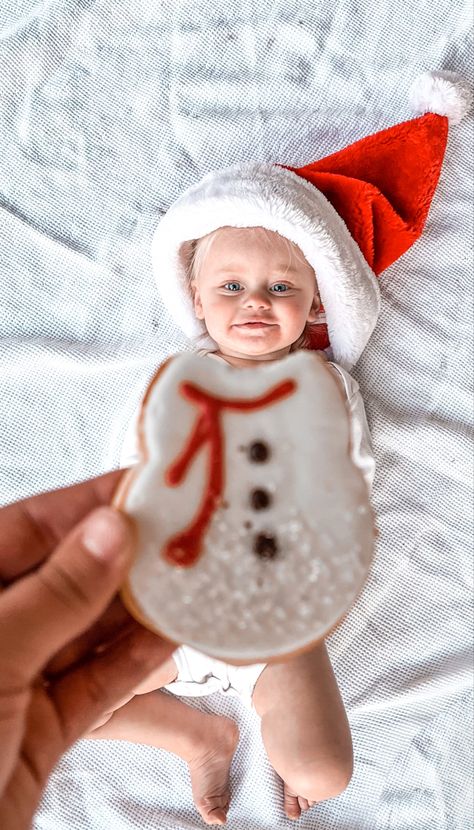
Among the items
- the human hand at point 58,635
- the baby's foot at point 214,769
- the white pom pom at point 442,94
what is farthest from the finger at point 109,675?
the white pom pom at point 442,94

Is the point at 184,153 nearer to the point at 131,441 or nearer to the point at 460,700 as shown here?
the point at 131,441

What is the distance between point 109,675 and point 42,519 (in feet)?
0.53

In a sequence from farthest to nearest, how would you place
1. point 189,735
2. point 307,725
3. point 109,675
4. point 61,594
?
point 189,735 → point 307,725 → point 109,675 → point 61,594

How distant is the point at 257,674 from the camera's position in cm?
90

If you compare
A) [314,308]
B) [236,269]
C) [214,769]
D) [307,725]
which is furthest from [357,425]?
[214,769]

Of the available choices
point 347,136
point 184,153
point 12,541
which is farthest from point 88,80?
point 12,541

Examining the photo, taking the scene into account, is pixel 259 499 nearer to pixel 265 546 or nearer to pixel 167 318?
pixel 265 546

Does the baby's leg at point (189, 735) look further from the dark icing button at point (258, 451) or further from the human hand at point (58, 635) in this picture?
the dark icing button at point (258, 451)

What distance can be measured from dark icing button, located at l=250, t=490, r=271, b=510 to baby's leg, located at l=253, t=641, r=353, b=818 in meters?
0.40

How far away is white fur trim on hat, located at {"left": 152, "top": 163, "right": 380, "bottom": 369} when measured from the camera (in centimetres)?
85

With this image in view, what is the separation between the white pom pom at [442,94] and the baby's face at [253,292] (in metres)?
0.31

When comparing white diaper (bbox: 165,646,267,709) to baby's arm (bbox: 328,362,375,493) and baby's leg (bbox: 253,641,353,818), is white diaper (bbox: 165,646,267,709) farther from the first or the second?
baby's arm (bbox: 328,362,375,493)

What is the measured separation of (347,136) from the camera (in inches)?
40.9

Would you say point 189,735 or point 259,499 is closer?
point 259,499
